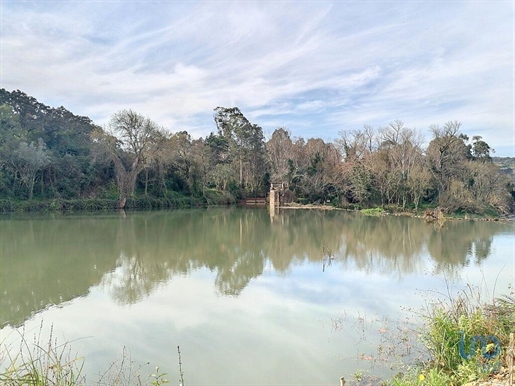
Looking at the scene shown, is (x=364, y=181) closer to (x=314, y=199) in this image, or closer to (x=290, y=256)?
(x=314, y=199)

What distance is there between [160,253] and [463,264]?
26.8 feet

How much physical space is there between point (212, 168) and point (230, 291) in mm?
28283

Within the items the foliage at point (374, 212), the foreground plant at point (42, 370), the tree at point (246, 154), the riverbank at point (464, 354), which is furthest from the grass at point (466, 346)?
the tree at point (246, 154)

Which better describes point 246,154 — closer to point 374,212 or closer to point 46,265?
point 374,212

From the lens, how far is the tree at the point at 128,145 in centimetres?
Result: 2761

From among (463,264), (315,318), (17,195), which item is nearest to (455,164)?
(463,264)

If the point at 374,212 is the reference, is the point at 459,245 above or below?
below

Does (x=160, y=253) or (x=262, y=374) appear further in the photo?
(x=160, y=253)

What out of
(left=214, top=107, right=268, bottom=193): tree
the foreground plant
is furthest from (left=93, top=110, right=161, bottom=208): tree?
the foreground plant

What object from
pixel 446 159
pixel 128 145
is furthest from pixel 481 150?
pixel 128 145

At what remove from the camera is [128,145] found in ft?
93.2

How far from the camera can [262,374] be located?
402 cm

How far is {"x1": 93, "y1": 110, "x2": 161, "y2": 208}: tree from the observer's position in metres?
27.6

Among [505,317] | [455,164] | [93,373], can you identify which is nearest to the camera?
[505,317]
